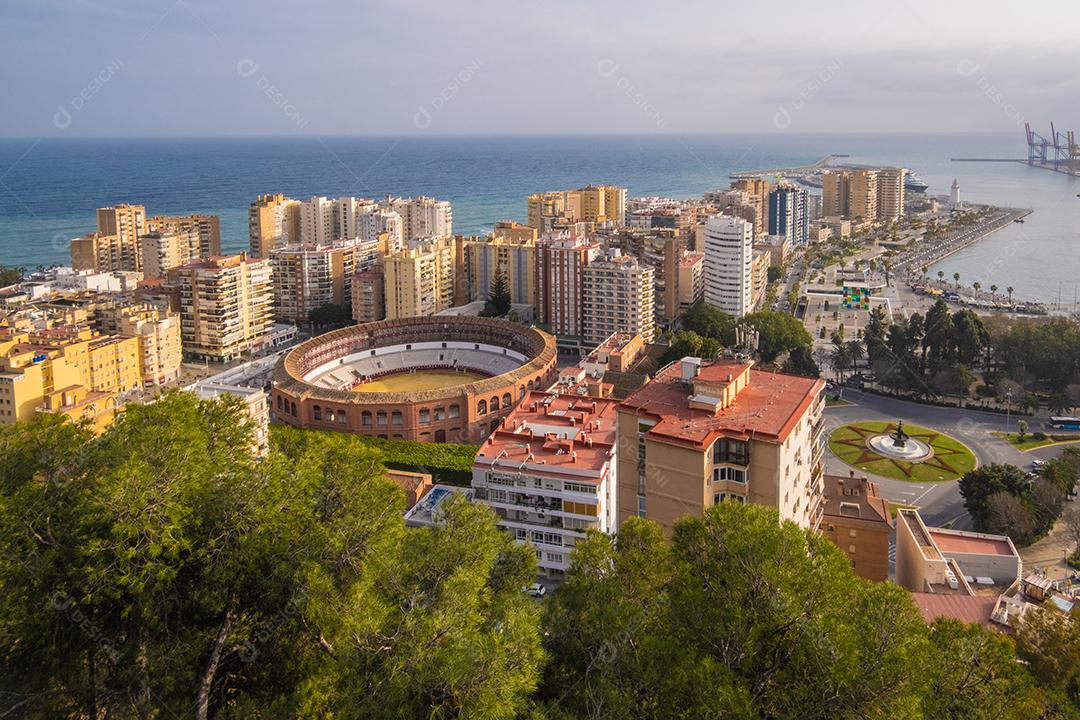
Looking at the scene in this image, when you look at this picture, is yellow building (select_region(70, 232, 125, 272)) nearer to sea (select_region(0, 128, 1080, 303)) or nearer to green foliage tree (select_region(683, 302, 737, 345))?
Result: sea (select_region(0, 128, 1080, 303))

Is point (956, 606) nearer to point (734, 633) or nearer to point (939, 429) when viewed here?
point (734, 633)

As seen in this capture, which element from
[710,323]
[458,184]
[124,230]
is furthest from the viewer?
[458,184]

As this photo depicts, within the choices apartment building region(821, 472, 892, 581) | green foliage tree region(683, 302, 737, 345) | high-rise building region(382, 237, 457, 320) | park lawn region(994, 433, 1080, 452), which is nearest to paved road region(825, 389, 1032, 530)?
park lawn region(994, 433, 1080, 452)

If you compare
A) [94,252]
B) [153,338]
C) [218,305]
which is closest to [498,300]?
[218,305]

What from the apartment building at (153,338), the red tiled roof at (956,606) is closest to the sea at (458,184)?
the apartment building at (153,338)

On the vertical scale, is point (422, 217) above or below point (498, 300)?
above

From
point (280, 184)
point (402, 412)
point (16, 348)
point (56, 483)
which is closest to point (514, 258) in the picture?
point (402, 412)

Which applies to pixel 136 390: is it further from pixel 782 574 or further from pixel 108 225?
pixel 782 574
